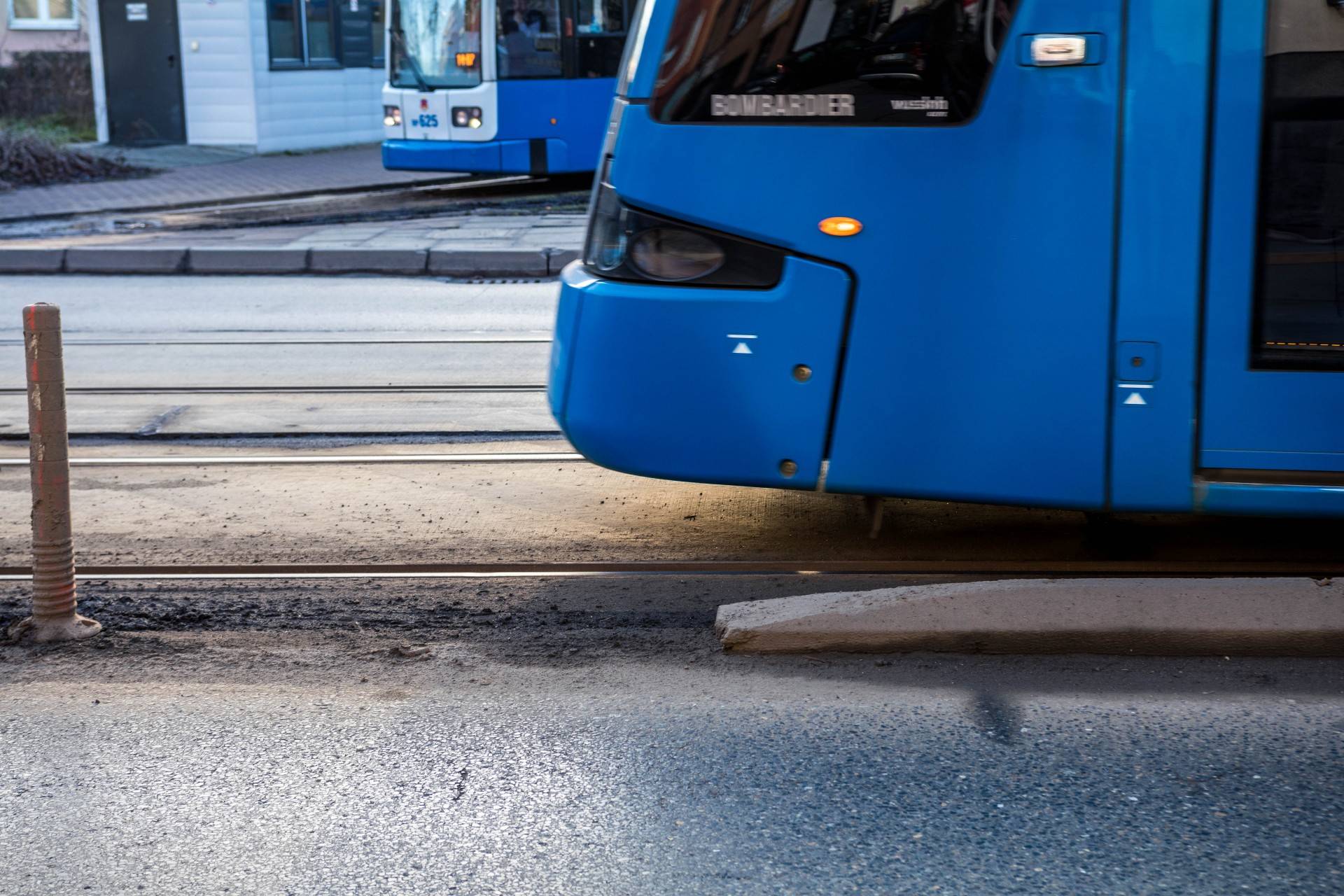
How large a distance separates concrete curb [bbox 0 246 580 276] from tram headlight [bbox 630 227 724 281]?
23.4 feet

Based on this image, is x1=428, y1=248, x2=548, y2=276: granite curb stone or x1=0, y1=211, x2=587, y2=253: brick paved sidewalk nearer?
x1=428, y1=248, x2=548, y2=276: granite curb stone

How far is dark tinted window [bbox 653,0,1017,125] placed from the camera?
13.1ft

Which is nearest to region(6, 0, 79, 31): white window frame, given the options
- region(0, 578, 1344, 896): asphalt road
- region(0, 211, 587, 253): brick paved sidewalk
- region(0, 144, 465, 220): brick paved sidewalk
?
region(0, 144, 465, 220): brick paved sidewalk

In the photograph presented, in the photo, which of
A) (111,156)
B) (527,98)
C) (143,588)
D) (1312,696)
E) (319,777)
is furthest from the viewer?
(111,156)

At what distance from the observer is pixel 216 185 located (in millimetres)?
17188

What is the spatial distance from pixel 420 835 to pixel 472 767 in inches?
12.5

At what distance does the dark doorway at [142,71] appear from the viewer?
20828 millimetres

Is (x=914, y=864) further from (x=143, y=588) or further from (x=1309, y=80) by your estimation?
(x=143, y=588)

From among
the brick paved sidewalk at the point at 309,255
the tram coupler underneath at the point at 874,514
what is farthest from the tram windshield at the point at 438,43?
the tram coupler underneath at the point at 874,514

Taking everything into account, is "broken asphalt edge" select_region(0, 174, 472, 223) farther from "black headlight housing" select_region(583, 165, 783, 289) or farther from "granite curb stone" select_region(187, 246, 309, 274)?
"black headlight housing" select_region(583, 165, 783, 289)

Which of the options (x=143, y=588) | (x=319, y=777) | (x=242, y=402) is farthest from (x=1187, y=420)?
(x=242, y=402)

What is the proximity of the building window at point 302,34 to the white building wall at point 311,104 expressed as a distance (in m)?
0.12

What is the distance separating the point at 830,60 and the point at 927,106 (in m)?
0.29

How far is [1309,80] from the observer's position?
391 cm
